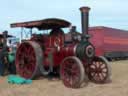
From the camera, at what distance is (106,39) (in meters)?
25.6

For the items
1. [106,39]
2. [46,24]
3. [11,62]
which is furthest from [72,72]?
[106,39]

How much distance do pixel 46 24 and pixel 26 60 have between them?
4.93 ft

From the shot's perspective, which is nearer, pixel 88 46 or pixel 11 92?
pixel 11 92

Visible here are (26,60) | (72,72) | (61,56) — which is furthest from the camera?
(26,60)

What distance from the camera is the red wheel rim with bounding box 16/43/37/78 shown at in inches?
477

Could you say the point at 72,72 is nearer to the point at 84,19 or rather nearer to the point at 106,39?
the point at 84,19

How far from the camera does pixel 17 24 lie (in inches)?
502

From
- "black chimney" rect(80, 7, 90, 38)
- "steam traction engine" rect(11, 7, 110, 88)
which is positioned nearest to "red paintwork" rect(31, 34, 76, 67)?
"steam traction engine" rect(11, 7, 110, 88)

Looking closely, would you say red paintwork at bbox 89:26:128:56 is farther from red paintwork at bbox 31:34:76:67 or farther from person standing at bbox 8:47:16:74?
red paintwork at bbox 31:34:76:67

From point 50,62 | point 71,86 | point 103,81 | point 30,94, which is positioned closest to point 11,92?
point 30,94

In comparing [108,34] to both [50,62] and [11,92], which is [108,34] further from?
[11,92]

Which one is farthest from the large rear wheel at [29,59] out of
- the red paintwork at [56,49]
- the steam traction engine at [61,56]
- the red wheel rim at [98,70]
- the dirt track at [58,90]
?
the red wheel rim at [98,70]

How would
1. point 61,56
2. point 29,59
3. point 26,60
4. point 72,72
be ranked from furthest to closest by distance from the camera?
point 26,60
point 29,59
point 61,56
point 72,72

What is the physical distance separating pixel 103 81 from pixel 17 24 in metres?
3.92
